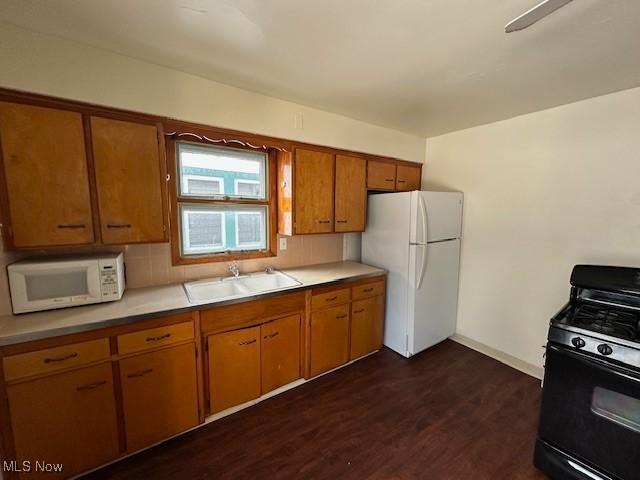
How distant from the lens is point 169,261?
202cm

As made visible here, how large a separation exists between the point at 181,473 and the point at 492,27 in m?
2.85

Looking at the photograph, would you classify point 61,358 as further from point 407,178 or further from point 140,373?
point 407,178

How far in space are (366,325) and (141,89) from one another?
8.39ft

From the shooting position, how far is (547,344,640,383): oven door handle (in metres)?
1.19

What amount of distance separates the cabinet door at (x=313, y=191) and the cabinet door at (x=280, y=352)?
82cm

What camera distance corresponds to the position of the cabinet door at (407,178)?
9.80 feet

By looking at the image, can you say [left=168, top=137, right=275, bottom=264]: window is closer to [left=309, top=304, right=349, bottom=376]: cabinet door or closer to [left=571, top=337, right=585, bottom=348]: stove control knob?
[left=309, top=304, right=349, bottom=376]: cabinet door

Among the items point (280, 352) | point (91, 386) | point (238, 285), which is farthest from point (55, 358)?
point (280, 352)

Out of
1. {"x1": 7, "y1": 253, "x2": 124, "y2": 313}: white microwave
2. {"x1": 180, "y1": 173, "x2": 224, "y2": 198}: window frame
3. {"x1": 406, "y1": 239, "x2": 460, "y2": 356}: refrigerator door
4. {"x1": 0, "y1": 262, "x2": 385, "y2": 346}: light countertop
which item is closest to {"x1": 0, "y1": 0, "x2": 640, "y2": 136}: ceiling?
{"x1": 180, "y1": 173, "x2": 224, "y2": 198}: window frame

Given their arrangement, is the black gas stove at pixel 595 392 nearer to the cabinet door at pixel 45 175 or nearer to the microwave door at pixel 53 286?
the microwave door at pixel 53 286

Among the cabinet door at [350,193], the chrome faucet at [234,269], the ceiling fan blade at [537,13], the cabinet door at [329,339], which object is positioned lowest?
the cabinet door at [329,339]

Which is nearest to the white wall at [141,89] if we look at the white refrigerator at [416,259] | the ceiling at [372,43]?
the ceiling at [372,43]

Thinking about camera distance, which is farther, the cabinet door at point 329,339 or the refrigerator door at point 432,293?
the refrigerator door at point 432,293

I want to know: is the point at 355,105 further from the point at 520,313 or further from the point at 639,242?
the point at 520,313
